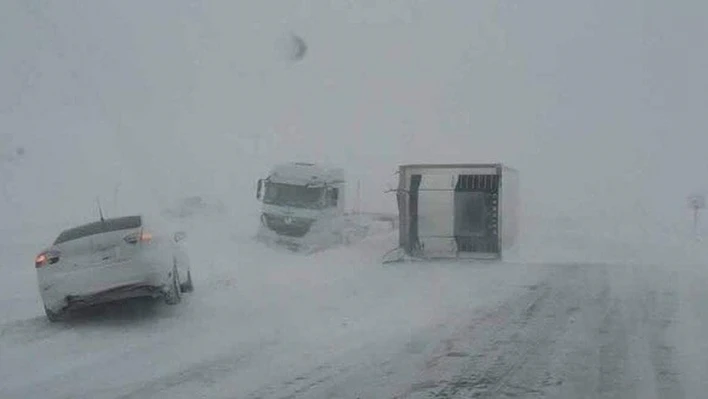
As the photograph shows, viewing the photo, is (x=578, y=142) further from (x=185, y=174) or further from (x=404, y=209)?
(x=404, y=209)

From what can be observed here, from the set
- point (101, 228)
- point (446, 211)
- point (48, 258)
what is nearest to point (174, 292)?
point (101, 228)

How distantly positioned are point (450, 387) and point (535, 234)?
109 feet

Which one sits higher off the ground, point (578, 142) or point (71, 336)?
point (71, 336)

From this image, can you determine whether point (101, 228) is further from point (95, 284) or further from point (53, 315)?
point (53, 315)

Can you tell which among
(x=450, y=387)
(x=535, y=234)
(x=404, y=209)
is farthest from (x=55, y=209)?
(x=450, y=387)

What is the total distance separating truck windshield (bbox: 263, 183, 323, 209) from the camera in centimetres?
2875

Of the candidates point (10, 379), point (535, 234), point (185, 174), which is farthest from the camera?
point (185, 174)

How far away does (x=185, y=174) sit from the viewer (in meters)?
63.5

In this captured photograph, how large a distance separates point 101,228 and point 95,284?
3.91 feet

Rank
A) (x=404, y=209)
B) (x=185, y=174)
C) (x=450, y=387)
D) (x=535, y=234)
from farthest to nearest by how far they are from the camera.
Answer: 1. (x=185, y=174)
2. (x=535, y=234)
3. (x=404, y=209)
4. (x=450, y=387)

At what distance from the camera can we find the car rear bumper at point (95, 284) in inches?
500

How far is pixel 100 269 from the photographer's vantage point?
503 inches

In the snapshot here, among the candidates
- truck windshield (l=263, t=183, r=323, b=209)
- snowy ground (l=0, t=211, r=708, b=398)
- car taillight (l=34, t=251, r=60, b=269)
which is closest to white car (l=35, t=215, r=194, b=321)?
car taillight (l=34, t=251, r=60, b=269)

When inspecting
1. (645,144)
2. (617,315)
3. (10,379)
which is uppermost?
(10,379)
